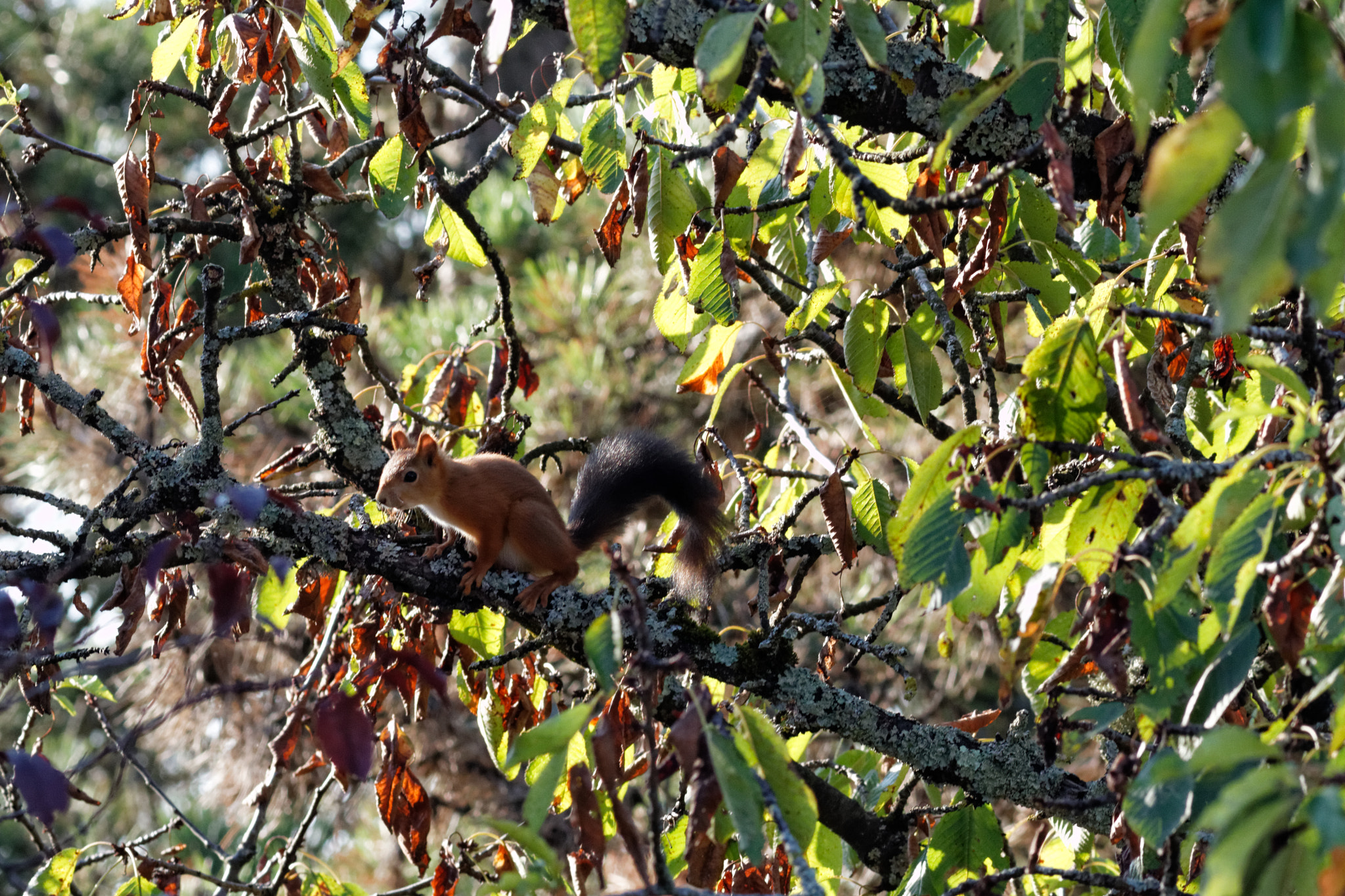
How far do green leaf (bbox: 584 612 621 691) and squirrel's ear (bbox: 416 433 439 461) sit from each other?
4.91 ft

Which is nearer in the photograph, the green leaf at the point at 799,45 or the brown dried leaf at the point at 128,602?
the green leaf at the point at 799,45

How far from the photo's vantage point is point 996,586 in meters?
1.20

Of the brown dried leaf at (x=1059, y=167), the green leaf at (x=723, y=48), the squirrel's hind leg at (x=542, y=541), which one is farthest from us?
the squirrel's hind leg at (x=542, y=541)

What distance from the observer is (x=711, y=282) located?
185cm

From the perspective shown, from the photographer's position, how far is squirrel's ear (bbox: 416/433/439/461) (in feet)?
8.20

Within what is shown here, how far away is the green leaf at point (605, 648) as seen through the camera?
103cm

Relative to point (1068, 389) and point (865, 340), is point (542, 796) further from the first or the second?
point (865, 340)

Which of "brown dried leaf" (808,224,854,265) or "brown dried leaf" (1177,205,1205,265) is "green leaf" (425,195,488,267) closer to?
"brown dried leaf" (808,224,854,265)

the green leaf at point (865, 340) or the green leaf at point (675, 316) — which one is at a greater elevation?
the green leaf at point (675, 316)

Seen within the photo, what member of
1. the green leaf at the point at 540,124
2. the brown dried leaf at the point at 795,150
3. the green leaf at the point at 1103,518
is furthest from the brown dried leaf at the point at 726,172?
the green leaf at the point at 1103,518

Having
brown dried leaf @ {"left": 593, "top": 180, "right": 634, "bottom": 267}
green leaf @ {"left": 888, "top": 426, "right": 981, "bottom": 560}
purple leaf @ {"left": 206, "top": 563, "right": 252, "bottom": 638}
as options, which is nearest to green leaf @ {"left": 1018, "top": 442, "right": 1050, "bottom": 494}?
green leaf @ {"left": 888, "top": 426, "right": 981, "bottom": 560}

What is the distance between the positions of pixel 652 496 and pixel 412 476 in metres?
0.58

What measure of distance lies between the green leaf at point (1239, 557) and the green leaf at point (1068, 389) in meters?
0.33

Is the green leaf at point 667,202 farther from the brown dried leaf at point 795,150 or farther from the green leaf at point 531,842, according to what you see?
the green leaf at point 531,842
